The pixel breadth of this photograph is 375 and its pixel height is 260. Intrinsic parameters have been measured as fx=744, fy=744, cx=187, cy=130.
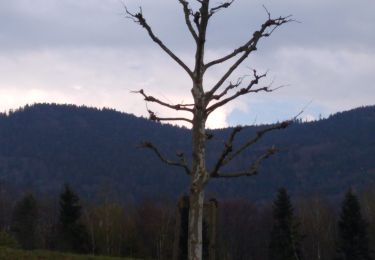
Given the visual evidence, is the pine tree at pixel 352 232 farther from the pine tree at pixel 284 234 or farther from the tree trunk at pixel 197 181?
the tree trunk at pixel 197 181

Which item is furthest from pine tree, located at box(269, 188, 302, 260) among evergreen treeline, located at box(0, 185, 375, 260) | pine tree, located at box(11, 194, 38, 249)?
pine tree, located at box(11, 194, 38, 249)

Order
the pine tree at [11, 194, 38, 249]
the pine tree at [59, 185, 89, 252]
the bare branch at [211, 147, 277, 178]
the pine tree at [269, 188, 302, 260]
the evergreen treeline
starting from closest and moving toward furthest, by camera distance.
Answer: the bare branch at [211, 147, 277, 178] < the pine tree at [59, 185, 89, 252] < the evergreen treeline < the pine tree at [269, 188, 302, 260] < the pine tree at [11, 194, 38, 249]

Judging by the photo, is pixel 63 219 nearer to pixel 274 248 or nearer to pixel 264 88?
pixel 274 248

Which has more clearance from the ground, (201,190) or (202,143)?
(202,143)

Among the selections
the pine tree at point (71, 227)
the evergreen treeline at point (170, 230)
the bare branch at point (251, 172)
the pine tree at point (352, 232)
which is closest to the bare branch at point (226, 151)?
the bare branch at point (251, 172)

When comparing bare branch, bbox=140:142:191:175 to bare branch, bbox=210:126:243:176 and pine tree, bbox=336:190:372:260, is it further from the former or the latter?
pine tree, bbox=336:190:372:260

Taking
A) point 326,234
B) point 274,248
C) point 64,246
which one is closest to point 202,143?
point 64,246

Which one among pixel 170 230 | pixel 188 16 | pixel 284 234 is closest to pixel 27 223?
pixel 170 230

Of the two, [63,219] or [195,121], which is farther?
[63,219]

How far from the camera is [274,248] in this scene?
5756 cm

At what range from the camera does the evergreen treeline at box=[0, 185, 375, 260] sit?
180ft

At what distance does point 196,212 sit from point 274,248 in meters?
50.8

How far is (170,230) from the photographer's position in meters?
76.2

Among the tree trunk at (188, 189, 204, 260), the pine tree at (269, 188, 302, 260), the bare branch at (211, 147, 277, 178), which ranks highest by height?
the pine tree at (269, 188, 302, 260)
